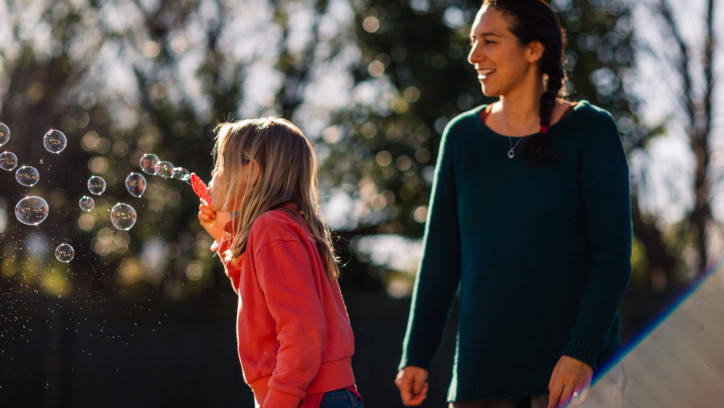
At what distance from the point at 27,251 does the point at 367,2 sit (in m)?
4.83

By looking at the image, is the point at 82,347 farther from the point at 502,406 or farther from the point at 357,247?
the point at 502,406

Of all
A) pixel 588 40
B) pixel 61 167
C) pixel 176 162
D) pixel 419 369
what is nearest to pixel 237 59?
pixel 176 162

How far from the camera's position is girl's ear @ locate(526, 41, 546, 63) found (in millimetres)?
2170

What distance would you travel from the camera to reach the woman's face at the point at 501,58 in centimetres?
216

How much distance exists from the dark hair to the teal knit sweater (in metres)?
0.07

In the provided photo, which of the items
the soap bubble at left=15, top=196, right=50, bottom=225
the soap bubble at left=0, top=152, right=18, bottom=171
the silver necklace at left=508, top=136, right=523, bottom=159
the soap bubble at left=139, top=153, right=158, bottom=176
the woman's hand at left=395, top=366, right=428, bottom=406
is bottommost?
the woman's hand at left=395, top=366, right=428, bottom=406

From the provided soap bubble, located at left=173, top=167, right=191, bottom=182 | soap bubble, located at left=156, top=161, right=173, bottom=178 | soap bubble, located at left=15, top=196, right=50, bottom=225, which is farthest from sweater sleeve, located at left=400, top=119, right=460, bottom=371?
soap bubble, located at left=15, top=196, right=50, bottom=225

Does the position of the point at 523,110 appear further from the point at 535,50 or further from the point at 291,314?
the point at 291,314

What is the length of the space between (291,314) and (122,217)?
1549mm

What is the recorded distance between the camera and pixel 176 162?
29.5ft

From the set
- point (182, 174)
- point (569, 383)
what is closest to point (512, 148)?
point (569, 383)

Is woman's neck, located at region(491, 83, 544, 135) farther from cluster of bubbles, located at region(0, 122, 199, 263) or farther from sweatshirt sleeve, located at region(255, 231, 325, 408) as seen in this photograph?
cluster of bubbles, located at region(0, 122, 199, 263)

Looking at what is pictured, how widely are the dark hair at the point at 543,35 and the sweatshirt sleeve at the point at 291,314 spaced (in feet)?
2.16

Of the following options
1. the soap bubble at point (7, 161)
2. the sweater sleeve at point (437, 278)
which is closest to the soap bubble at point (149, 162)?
the soap bubble at point (7, 161)
